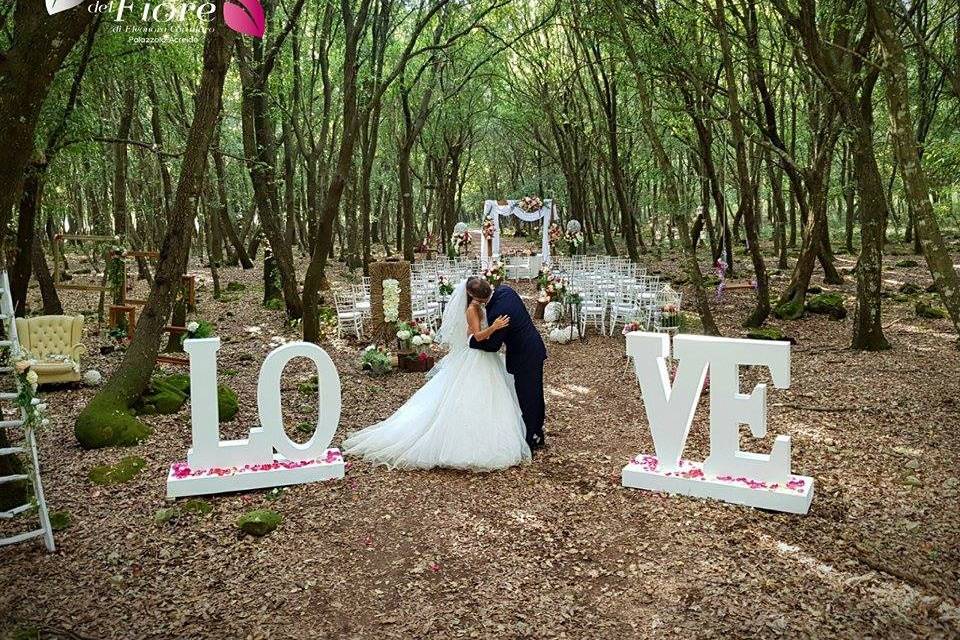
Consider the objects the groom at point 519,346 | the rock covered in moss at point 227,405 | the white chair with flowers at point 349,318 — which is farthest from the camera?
the white chair with flowers at point 349,318

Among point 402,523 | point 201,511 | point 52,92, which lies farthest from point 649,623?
point 52,92

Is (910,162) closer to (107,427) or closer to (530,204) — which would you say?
(107,427)

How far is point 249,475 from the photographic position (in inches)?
232

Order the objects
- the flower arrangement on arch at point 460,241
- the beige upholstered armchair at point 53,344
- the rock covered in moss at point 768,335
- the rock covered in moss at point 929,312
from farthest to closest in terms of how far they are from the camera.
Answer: the flower arrangement on arch at point 460,241 → the rock covered in moss at point 929,312 → the rock covered in moss at point 768,335 → the beige upholstered armchair at point 53,344

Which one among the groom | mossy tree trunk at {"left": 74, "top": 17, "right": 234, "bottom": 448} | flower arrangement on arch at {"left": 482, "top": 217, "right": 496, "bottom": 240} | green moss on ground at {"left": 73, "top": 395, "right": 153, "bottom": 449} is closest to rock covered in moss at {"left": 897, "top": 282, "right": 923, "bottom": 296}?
the groom

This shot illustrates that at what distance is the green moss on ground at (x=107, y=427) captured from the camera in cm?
680

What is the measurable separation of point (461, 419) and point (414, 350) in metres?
4.57

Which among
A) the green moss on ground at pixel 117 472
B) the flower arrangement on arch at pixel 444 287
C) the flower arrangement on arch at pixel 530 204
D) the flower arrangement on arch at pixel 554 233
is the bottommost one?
the green moss on ground at pixel 117 472

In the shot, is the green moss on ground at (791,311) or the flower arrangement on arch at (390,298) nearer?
the flower arrangement on arch at (390,298)

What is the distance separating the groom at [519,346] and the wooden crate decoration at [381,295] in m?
5.45

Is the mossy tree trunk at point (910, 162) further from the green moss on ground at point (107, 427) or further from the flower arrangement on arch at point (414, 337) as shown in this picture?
the green moss on ground at point (107, 427)

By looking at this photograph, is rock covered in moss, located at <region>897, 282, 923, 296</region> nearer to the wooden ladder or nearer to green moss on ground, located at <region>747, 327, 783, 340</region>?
green moss on ground, located at <region>747, 327, 783, 340</region>

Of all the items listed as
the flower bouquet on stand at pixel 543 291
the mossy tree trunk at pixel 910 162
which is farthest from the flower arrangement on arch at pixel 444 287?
the mossy tree trunk at pixel 910 162

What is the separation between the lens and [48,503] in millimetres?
5562
